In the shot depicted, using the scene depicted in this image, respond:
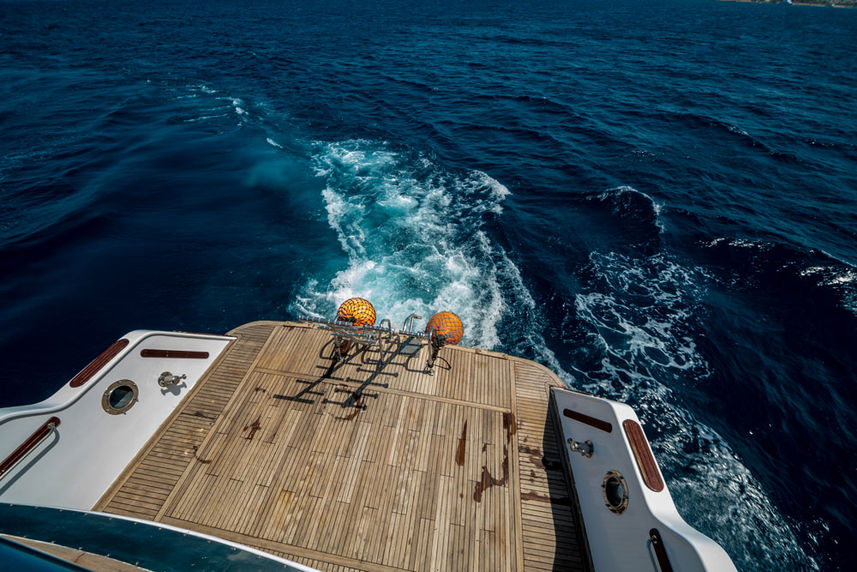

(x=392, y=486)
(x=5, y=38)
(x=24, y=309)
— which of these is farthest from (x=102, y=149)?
(x=5, y=38)

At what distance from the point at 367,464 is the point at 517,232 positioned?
82.8 ft

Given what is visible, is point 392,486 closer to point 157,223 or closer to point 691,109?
point 157,223

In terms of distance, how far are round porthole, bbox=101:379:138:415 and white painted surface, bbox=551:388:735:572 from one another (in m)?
20.0

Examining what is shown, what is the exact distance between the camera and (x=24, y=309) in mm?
25984

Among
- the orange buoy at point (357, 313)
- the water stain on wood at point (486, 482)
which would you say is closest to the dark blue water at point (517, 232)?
the orange buoy at point (357, 313)

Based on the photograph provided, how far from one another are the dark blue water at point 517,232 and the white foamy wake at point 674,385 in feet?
0.41

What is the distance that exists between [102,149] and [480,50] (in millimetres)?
84606

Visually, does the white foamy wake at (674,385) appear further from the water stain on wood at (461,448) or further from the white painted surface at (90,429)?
the white painted surface at (90,429)

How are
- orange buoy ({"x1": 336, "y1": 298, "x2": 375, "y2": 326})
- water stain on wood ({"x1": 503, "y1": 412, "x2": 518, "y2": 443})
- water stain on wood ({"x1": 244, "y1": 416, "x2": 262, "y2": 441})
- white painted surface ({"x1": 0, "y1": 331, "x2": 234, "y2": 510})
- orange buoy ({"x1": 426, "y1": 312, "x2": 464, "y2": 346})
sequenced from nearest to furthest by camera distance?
white painted surface ({"x1": 0, "y1": 331, "x2": 234, "y2": 510}) → water stain on wood ({"x1": 244, "y1": 416, "x2": 262, "y2": 441}) → water stain on wood ({"x1": 503, "y1": 412, "x2": 518, "y2": 443}) → orange buoy ({"x1": 336, "y1": 298, "x2": 375, "y2": 326}) → orange buoy ({"x1": 426, "y1": 312, "x2": 464, "y2": 346})

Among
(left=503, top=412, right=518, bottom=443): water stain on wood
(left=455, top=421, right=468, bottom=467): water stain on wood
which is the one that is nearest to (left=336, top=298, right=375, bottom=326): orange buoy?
(left=455, top=421, right=468, bottom=467): water stain on wood

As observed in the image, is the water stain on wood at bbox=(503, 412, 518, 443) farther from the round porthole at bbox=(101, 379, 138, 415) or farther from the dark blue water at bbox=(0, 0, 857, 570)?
the round porthole at bbox=(101, 379, 138, 415)

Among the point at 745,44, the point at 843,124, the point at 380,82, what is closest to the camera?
the point at 843,124

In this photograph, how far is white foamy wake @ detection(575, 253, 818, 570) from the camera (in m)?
16.9

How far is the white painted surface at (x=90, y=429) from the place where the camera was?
42.9 feet
